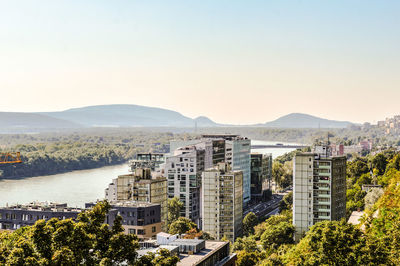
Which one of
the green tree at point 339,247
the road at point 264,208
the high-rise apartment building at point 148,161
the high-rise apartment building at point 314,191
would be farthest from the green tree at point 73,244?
the high-rise apartment building at point 148,161

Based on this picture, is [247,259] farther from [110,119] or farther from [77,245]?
[110,119]

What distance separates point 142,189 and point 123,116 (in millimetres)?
134312

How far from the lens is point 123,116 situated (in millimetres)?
149375

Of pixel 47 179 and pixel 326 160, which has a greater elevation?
pixel 326 160

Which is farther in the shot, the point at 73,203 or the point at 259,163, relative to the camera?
the point at 259,163

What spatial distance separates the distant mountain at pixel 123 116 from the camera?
14188 cm

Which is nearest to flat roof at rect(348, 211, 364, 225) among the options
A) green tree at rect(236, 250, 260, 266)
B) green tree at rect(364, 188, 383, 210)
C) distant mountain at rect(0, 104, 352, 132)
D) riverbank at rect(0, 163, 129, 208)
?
green tree at rect(364, 188, 383, 210)

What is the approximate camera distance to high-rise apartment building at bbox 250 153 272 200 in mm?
25172

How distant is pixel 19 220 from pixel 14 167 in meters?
24.8

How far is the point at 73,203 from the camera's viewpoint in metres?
22.4

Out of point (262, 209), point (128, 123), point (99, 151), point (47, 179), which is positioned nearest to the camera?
point (262, 209)

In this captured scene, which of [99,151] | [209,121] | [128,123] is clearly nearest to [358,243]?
[99,151]

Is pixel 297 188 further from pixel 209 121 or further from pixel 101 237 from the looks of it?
pixel 209 121

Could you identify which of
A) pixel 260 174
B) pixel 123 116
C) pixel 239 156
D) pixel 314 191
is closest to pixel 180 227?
pixel 314 191
